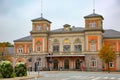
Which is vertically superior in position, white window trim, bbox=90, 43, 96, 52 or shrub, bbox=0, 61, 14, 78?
white window trim, bbox=90, 43, 96, 52

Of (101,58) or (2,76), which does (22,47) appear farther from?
(2,76)

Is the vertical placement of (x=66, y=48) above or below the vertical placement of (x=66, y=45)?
below

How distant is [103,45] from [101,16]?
23.8 feet

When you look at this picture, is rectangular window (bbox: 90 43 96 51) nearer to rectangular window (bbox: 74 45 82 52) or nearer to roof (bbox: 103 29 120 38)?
rectangular window (bbox: 74 45 82 52)

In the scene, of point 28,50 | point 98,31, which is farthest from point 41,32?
point 98,31

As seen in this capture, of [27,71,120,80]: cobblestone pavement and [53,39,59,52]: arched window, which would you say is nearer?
[27,71,120,80]: cobblestone pavement

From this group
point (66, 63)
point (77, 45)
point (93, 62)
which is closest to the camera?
point (93, 62)

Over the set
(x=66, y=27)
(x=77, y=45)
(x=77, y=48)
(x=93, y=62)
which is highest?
(x=66, y=27)

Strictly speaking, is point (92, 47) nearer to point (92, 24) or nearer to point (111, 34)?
point (92, 24)

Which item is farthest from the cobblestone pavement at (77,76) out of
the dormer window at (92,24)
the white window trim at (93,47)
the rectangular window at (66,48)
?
the rectangular window at (66,48)

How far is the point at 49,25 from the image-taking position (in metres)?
87.2

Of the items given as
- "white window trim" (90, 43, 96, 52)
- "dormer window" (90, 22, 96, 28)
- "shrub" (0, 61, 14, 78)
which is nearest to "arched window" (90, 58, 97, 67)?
"white window trim" (90, 43, 96, 52)

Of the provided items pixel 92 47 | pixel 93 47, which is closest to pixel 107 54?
pixel 93 47

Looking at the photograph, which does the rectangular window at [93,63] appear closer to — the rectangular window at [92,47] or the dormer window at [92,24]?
the rectangular window at [92,47]
